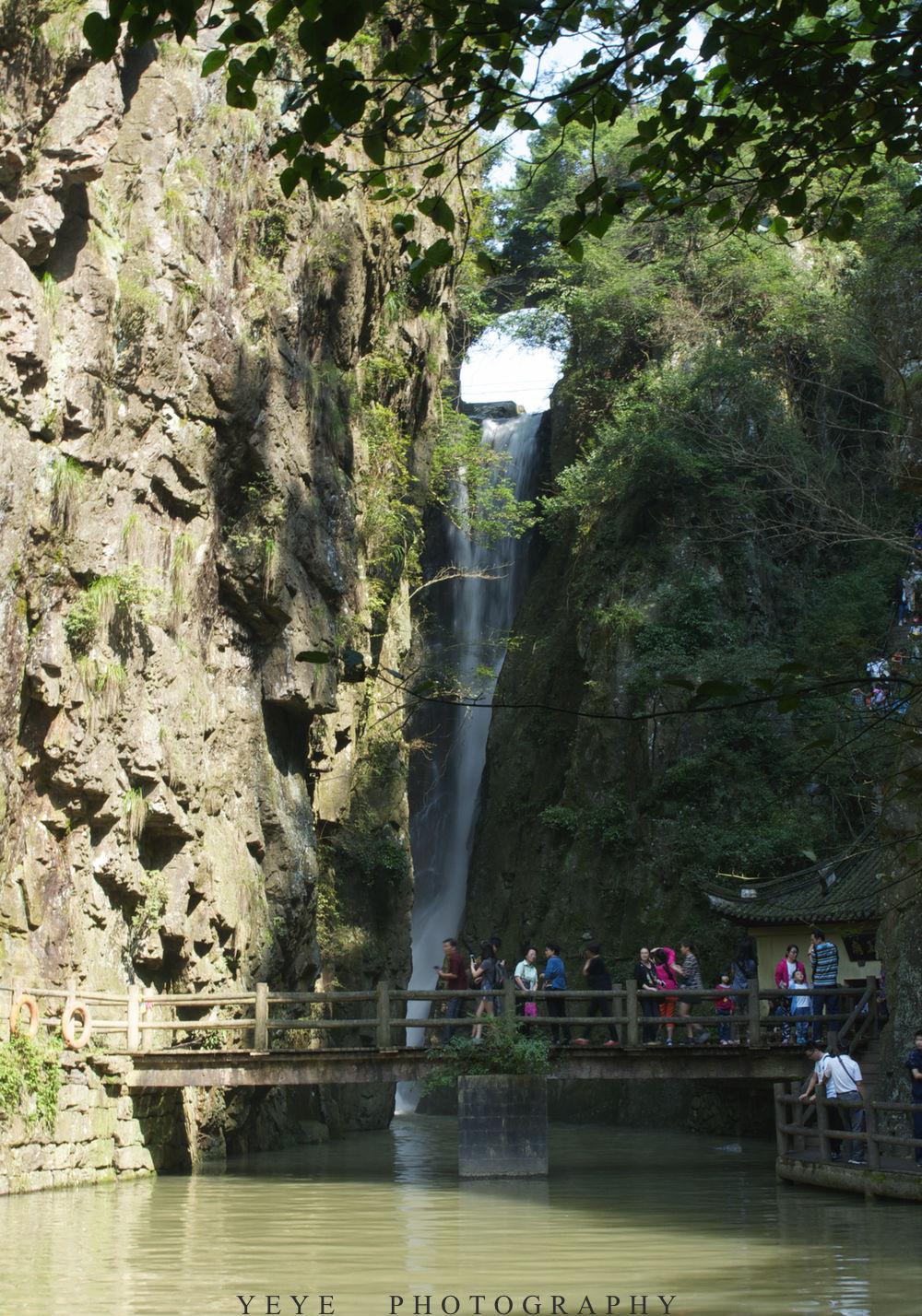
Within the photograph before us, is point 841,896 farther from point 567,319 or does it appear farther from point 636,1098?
point 567,319

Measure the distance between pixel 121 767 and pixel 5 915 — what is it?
3.26 metres

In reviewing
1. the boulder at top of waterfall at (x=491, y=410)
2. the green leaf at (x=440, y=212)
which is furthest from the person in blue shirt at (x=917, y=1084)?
the boulder at top of waterfall at (x=491, y=410)

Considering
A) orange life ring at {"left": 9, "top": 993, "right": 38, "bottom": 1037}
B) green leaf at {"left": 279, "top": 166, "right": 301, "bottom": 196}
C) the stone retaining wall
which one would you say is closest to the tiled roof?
the stone retaining wall

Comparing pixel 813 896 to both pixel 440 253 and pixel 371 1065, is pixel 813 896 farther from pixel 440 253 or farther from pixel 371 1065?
pixel 440 253

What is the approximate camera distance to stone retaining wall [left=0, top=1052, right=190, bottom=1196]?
638 inches

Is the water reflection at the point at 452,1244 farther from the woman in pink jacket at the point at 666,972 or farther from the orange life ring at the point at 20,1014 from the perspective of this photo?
the woman in pink jacket at the point at 666,972

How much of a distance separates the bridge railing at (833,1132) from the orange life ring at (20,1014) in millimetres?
9133

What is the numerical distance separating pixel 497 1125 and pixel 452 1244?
6.17 metres

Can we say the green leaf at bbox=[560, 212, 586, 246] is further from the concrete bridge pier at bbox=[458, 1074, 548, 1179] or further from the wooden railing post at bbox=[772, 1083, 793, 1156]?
the wooden railing post at bbox=[772, 1083, 793, 1156]

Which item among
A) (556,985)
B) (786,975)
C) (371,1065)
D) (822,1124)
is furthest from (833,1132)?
(786,975)

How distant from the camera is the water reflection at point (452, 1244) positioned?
9.17 metres

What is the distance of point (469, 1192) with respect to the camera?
53.3 feet

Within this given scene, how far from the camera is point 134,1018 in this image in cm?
1898

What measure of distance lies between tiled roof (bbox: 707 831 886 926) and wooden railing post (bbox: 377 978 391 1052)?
9.26 metres
